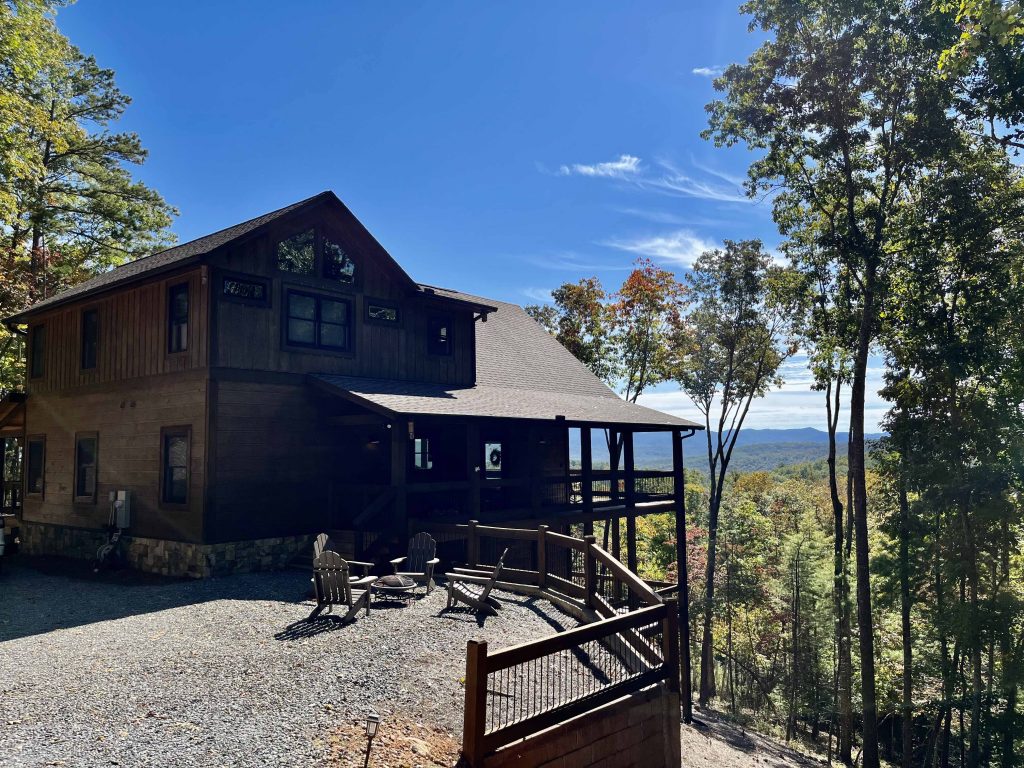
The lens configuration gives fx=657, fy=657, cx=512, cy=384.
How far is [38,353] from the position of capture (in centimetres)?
1827

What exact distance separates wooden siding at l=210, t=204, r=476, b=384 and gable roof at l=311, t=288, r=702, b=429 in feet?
1.63

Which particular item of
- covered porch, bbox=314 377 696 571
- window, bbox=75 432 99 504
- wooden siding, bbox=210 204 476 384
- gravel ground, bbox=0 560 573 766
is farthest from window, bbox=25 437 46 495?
covered porch, bbox=314 377 696 571

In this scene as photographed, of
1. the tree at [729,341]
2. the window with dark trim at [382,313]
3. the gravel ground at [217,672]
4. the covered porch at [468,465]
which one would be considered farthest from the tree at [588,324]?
the gravel ground at [217,672]

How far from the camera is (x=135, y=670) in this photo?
6852mm

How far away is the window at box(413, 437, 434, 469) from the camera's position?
17.7 m

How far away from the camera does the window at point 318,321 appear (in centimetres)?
1445

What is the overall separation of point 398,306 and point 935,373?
1647cm

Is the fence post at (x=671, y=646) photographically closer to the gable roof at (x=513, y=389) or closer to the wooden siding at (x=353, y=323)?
the gable roof at (x=513, y=389)

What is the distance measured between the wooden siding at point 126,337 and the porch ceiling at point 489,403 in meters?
2.62

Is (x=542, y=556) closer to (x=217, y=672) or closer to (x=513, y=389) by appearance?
(x=217, y=672)

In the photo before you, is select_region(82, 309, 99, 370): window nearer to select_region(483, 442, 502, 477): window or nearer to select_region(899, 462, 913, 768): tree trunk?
select_region(483, 442, 502, 477): window

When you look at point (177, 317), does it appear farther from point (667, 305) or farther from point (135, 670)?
point (667, 305)

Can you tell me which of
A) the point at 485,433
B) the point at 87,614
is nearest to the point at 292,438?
the point at 87,614

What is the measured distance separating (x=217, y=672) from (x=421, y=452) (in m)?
11.0
